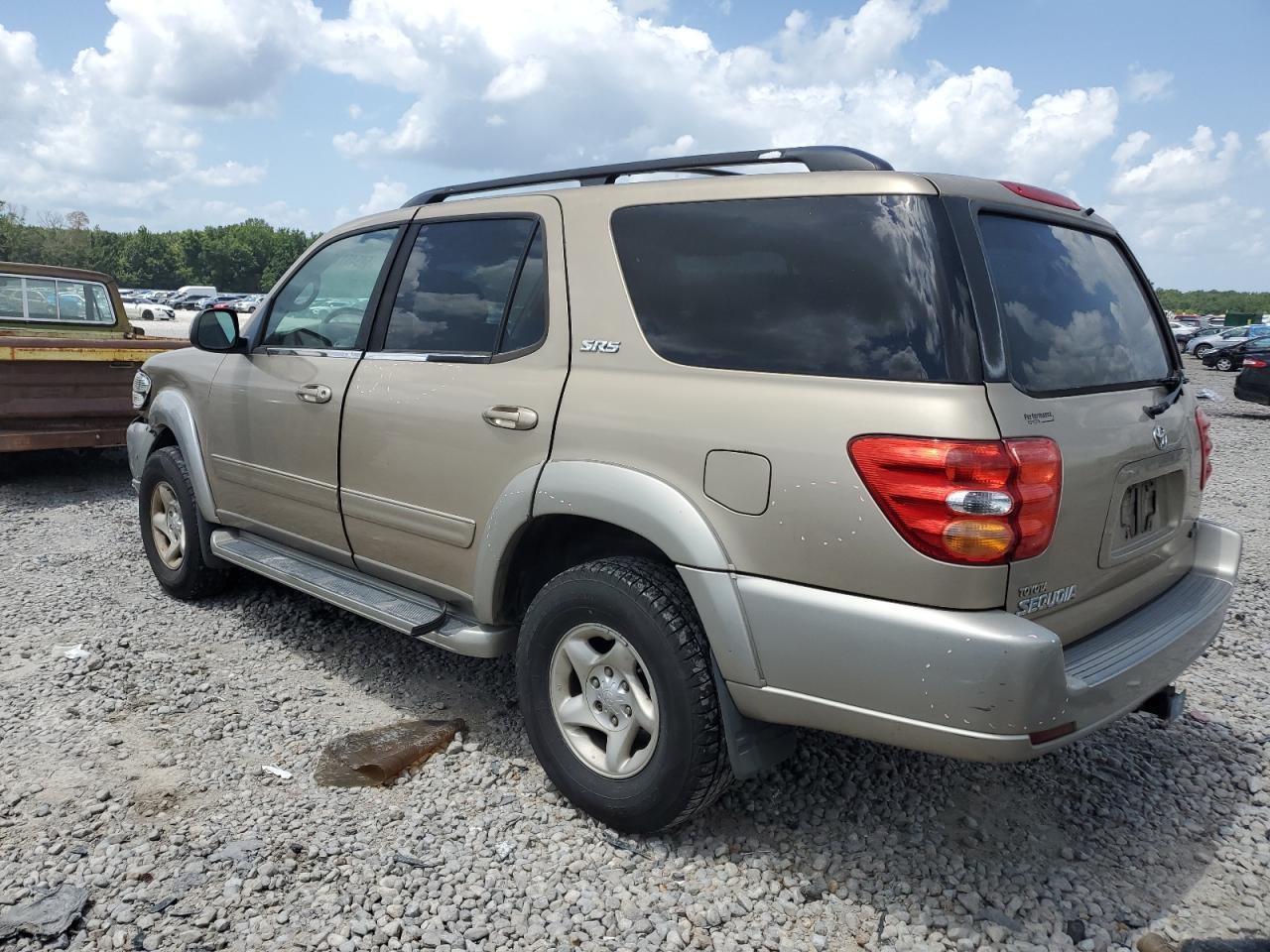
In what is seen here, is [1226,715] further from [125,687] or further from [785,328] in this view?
[125,687]

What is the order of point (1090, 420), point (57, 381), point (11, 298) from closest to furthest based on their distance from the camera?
point (1090, 420)
point (57, 381)
point (11, 298)

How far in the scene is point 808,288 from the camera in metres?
2.63

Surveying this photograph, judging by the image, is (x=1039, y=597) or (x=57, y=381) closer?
(x=1039, y=597)

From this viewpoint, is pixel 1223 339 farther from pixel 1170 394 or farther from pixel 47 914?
pixel 47 914

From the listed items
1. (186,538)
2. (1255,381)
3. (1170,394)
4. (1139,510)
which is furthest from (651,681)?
(1255,381)

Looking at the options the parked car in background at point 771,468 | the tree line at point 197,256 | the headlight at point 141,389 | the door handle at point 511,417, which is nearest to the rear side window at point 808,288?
the parked car in background at point 771,468

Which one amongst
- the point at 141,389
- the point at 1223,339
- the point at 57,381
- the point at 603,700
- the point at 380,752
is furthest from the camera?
the point at 1223,339

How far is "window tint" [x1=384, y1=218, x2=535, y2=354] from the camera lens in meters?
3.48

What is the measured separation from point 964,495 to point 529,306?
1674 millimetres

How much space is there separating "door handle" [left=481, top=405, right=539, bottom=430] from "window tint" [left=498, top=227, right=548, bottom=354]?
235 millimetres

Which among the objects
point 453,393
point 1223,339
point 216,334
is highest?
point 216,334

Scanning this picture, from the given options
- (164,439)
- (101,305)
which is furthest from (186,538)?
(101,305)

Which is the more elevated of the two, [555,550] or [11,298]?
[11,298]

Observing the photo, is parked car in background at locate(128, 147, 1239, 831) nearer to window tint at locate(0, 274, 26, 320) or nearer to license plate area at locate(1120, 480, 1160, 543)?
license plate area at locate(1120, 480, 1160, 543)
